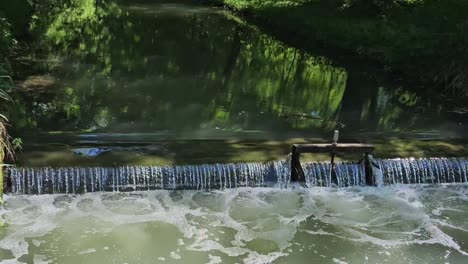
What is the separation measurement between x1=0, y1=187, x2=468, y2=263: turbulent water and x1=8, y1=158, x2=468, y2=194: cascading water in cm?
13

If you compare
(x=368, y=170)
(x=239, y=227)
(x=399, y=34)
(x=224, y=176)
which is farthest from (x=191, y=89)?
(x=399, y=34)

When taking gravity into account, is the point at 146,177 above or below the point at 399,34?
below

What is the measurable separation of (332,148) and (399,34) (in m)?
9.39

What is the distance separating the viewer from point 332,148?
31.4 feet

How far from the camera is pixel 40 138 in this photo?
34.0 ft

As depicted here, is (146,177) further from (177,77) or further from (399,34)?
(399,34)

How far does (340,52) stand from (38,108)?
10.7 m

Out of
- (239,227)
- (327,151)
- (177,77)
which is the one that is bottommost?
(239,227)

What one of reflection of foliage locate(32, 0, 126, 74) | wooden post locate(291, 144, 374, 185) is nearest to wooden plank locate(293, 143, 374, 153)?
wooden post locate(291, 144, 374, 185)

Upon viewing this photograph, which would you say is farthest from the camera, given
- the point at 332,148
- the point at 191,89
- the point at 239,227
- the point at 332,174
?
the point at 191,89

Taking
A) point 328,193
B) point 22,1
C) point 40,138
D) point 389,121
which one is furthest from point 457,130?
point 22,1

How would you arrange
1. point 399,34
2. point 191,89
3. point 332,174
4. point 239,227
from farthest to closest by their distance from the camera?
point 399,34
point 191,89
point 332,174
point 239,227

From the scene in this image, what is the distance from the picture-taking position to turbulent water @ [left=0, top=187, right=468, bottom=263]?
7586 mm

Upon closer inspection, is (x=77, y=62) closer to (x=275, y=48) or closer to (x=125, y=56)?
(x=125, y=56)
